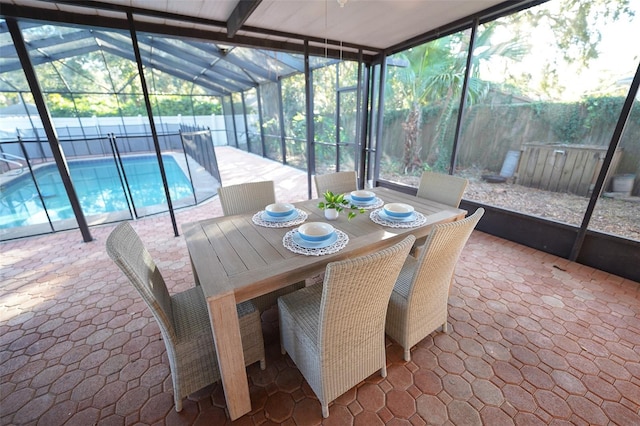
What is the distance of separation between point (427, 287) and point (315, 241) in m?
0.68

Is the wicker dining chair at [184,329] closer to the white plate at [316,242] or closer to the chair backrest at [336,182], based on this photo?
the white plate at [316,242]

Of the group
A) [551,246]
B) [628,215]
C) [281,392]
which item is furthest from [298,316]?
[628,215]

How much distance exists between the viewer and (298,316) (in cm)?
131

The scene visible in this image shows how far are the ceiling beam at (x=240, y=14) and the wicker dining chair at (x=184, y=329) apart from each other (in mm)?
1966

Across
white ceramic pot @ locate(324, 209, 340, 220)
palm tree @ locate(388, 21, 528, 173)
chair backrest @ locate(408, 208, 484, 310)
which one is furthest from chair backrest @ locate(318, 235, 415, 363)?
palm tree @ locate(388, 21, 528, 173)

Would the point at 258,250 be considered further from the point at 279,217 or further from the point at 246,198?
the point at 246,198

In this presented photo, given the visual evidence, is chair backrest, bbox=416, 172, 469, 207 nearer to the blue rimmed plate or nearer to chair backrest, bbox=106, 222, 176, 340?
the blue rimmed plate

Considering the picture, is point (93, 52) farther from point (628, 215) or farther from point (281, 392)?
point (628, 215)

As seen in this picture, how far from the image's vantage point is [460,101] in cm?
309

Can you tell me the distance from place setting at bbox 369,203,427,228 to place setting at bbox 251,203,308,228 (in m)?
0.53

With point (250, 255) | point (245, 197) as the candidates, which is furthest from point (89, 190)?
point (250, 255)

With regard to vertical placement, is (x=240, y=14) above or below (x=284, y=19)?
below

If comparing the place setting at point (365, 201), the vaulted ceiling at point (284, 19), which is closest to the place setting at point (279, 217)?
the place setting at point (365, 201)

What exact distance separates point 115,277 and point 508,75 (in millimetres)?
5417
